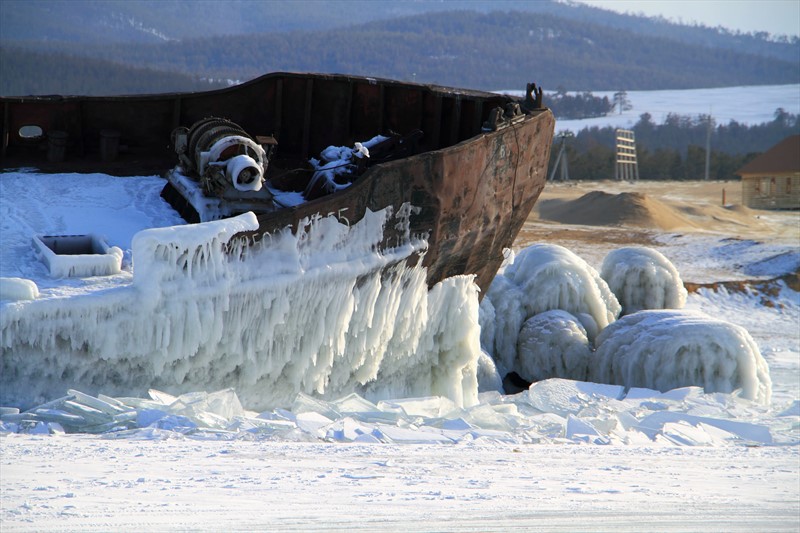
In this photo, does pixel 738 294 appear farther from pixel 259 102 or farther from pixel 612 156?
pixel 612 156

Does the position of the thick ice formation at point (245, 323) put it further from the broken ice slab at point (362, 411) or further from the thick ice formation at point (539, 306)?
the thick ice formation at point (539, 306)

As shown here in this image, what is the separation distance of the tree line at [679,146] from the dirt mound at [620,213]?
23747 mm

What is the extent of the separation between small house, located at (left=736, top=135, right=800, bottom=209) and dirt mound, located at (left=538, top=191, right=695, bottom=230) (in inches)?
298

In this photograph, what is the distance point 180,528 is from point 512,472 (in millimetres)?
1780

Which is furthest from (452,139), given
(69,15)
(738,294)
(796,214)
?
(69,15)

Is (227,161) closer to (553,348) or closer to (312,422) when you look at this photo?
(312,422)

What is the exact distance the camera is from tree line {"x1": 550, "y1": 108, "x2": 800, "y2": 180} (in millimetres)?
59719

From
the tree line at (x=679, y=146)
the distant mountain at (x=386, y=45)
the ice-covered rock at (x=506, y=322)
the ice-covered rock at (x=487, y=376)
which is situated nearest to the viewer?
the ice-covered rock at (x=487, y=376)

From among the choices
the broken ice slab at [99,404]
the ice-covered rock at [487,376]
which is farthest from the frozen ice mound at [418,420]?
the ice-covered rock at [487,376]

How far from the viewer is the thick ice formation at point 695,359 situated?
8.53m

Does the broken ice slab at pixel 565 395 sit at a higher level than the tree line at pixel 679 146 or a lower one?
lower

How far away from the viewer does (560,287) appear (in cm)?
1033

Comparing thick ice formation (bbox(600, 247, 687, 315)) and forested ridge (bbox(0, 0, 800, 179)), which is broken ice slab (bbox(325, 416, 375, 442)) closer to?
thick ice formation (bbox(600, 247, 687, 315))

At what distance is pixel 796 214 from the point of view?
34562 millimetres
